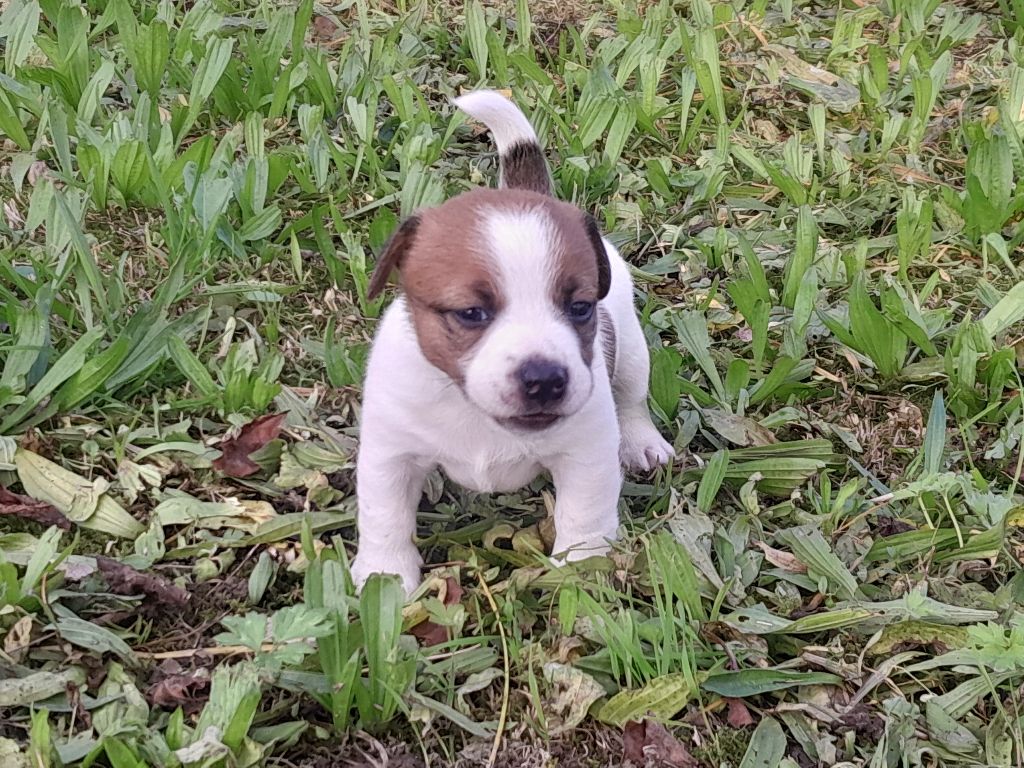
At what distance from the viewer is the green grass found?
9.37 ft

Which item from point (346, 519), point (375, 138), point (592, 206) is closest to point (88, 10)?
point (375, 138)

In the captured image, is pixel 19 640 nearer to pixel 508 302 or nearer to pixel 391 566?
pixel 391 566

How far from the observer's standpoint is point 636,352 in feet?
12.8

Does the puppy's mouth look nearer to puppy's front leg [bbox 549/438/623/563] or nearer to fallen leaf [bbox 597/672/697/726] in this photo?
puppy's front leg [bbox 549/438/623/563]

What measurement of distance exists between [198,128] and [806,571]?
355 centimetres

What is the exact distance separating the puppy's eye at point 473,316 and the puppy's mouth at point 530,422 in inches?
10.4

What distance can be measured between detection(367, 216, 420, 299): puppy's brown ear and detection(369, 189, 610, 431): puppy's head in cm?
6

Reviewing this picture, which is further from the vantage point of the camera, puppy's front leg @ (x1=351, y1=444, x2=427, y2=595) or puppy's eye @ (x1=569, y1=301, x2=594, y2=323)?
puppy's front leg @ (x1=351, y1=444, x2=427, y2=595)

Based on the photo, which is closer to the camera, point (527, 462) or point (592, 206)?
point (527, 462)

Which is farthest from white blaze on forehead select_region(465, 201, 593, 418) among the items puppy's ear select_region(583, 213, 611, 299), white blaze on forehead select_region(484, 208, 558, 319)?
puppy's ear select_region(583, 213, 611, 299)

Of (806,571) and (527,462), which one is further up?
(527,462)

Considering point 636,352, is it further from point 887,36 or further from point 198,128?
point 887,36

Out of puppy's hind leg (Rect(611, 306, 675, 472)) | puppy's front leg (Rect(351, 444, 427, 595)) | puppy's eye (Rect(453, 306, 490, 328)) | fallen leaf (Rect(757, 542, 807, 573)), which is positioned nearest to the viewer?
puppy's eye (Rect(453, 306, 490, 328))

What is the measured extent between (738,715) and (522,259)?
1.32m
